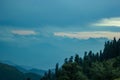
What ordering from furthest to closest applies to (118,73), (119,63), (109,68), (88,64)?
1. (88,64)
2. (119,63)
3. (109,68)
4. (118,73)

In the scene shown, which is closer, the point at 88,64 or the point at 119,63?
the point at 119,63

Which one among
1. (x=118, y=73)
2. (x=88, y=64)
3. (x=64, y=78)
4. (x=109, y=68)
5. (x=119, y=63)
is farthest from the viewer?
(x=88, y=64)

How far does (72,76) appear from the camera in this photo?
67750 mm

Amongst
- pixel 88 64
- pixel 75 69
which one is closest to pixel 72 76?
pixel 75 69

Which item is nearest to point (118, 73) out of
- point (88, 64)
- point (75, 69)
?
point (75, 69)

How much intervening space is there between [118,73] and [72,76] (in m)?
27.7

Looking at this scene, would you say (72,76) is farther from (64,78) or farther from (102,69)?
(102,69)

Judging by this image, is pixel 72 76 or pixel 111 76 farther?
pixel 111 76

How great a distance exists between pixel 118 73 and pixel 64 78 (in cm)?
3010

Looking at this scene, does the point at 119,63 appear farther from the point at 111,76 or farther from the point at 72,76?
the point at 72,76

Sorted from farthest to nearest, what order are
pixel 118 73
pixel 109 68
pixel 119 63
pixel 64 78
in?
1. pixel 119 63
2. pixel 109 68
3. pixel 118 73
4. pixel 64 78

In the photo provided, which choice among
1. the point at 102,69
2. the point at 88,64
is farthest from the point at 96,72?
the point at 88,64

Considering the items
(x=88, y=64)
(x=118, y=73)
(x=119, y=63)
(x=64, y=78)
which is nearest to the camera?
(x=64, y=78)

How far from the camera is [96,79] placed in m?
96.1
